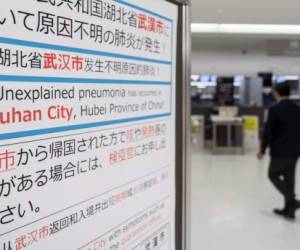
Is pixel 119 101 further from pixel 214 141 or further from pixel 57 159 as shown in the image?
pixel 214 141

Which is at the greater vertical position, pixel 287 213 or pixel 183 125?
pixel 183 125

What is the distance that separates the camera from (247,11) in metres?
7.10

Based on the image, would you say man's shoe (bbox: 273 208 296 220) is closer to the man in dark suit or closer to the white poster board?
the man in dark suit

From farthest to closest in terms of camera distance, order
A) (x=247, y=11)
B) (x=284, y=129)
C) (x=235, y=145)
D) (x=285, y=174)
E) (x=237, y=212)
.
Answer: (x=235, y=145) < (x=247, y=11) < (x=237, y=212) < (x=285, y=174) < (x=284, y=129)

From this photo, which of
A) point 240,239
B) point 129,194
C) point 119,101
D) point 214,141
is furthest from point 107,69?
point 214,141

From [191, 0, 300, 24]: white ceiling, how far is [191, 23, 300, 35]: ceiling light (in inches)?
26.4

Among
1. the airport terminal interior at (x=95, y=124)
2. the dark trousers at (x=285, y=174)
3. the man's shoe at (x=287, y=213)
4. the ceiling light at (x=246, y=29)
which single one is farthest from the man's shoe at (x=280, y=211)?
the ceiling light at (x=246, y=29)

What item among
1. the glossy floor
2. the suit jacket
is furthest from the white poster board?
the suit jacket

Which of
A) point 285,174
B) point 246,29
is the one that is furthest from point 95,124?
point 246,29

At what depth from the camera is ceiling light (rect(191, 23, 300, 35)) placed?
888 cm

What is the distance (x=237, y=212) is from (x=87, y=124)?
182 inches

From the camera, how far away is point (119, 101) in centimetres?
120

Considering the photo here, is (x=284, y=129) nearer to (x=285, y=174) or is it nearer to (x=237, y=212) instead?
(x=285, y=174)

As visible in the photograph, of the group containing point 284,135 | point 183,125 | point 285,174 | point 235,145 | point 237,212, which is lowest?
point 237,212
